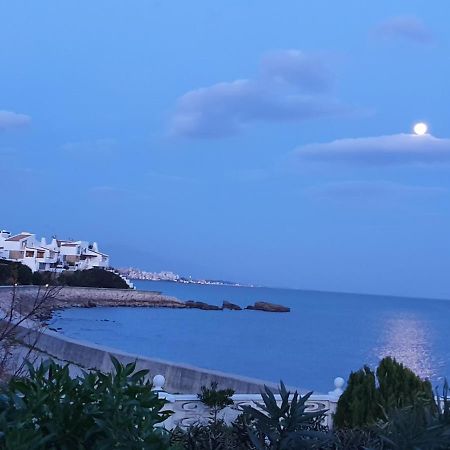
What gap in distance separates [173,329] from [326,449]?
67.7 m

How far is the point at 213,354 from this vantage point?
48406 millimetres

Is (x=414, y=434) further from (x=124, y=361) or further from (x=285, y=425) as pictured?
(x=124, y=361)

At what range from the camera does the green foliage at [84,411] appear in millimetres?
2789

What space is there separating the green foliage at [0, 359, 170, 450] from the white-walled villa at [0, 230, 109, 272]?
91.7m

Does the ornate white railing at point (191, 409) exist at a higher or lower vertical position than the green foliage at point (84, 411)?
lower

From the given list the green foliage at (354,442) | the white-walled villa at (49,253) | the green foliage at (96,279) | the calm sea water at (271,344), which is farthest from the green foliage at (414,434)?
the green foliage at (96,279)

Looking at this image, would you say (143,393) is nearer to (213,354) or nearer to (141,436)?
(141,436)

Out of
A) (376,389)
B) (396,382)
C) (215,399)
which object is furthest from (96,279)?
(396,382)

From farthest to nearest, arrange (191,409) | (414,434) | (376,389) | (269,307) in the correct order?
1. (269,307)
2. (191,409)
3. (376,389)
4. (414,434)

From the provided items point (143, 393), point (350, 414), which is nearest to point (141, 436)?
point (143, 393)

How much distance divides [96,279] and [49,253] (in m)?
8.34

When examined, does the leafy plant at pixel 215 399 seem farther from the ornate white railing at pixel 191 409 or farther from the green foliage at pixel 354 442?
the green foliage at pixel 354 442

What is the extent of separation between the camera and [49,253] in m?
114

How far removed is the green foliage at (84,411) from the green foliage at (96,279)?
103666 millimetres
